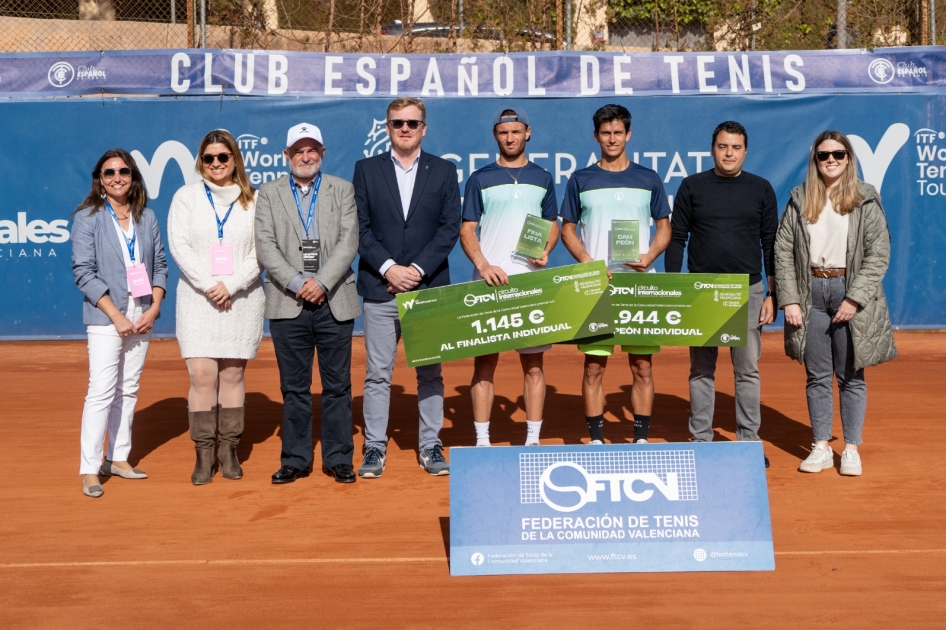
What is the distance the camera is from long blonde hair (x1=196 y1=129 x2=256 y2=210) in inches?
234

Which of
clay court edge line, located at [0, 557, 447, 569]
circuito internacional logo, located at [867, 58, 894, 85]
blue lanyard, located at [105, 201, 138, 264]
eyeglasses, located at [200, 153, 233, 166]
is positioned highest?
circuito internacional logo, located at [867, 58, 894, 85]

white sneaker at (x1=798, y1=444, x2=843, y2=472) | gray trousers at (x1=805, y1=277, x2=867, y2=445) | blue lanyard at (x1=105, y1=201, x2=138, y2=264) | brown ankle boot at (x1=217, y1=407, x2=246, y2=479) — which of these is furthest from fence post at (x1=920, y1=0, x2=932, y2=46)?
blue lanyard at (x1=105, y1=201, x2=138, y2=264)

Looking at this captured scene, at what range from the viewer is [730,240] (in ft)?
20.2

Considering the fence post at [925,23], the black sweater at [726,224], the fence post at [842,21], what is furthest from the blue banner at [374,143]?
the black sweater at [726,224]

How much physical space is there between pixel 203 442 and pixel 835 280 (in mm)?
3809

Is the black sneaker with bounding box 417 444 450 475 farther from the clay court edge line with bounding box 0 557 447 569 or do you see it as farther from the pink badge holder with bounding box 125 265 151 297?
the pink badge holder with bounding box 125 265 151 297

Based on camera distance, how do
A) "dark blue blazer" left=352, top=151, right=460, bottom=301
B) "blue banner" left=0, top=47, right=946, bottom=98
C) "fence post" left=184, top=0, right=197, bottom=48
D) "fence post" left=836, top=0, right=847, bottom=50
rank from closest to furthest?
"dark blue blazer" left=352, top=151, right=460, bottom=301, "blue banner" left=0, top=47, right=946, bottom=98, "fence post" left=184, top=0, right=197, bottom=48, "fence post" left=836, top=0, right=847, bottom=50

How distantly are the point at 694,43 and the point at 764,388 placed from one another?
6283 mm

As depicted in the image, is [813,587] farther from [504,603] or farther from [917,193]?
[917,193]

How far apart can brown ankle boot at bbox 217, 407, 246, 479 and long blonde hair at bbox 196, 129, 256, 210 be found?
1226 mm

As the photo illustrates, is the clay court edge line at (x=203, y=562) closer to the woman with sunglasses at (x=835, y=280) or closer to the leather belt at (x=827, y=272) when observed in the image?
the woman with sunglasses at (x=835, y=280)

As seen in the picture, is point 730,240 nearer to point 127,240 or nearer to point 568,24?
point 127,240

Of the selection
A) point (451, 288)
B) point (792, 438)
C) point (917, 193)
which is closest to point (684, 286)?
point (451, 288)

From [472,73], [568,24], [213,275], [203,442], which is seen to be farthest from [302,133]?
[568,24]
